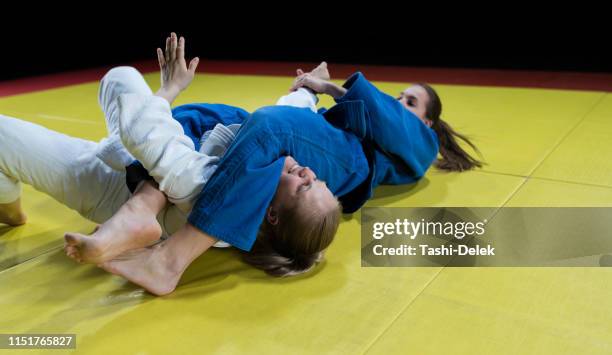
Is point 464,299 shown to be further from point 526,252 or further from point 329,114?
point 329,114

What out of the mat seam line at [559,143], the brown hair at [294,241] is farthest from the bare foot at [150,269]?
the mat seam line at [559,143]

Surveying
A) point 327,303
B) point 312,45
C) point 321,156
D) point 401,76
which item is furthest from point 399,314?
point 312,45

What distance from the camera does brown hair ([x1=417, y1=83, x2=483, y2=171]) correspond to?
92.4 inches

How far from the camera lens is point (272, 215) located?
1.43 meters

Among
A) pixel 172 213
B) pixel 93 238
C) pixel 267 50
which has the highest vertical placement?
pixel 93 238

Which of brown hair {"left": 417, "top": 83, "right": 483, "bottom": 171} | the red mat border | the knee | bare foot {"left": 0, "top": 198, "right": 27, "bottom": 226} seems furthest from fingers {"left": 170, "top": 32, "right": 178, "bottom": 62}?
the red mat border

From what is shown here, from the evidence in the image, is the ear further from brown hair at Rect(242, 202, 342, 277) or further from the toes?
the toes

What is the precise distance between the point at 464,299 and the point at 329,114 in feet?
2.80

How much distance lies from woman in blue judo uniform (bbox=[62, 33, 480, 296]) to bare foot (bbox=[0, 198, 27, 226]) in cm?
61

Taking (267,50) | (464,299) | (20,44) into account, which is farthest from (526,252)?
(20,44)

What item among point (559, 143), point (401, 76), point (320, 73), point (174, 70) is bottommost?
point (401, 76)

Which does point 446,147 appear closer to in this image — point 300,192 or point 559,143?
point 559,143

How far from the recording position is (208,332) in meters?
1.23

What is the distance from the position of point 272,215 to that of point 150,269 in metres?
0.33
